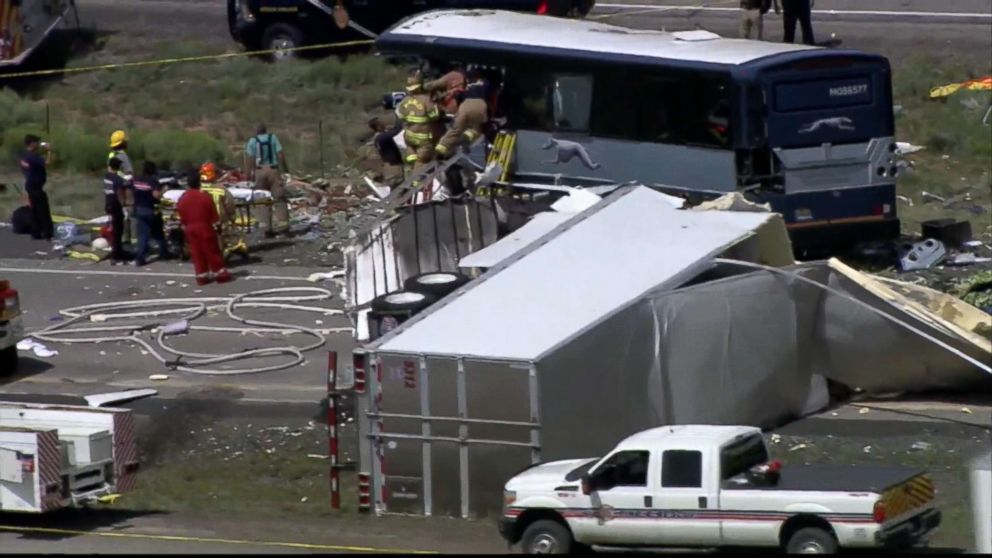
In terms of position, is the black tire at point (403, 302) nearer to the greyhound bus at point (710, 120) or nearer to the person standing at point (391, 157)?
the greyhound bus at point (710, 120)

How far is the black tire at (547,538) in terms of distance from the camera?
48.6 ft

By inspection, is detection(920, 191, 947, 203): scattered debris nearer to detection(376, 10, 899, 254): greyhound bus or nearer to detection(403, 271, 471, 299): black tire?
detection(376, 10, 899, 254): greyhound bus

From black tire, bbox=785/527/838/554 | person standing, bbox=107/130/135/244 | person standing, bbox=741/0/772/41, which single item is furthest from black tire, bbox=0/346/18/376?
person standing, bbox=741/0/772/41

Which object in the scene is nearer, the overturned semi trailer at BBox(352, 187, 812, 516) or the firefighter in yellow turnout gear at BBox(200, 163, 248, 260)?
the overturned semi trailer at BBox(352, 187, 812, 516)

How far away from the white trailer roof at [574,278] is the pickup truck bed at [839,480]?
8.95 ft

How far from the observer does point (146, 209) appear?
83.4 feet

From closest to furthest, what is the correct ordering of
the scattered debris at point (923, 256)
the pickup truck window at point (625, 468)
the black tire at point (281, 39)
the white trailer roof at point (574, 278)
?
the pickup truck window at point (625, 468)
the white trailer roof at point (574, 278)
the scattered debris at point (923, 256)
the black tire at point (281, 39)

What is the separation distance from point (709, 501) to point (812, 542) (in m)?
0.84

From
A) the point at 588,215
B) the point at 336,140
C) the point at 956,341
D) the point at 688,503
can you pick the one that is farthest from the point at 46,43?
the point at 688,503

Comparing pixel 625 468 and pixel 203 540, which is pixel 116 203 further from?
pixel 625 468

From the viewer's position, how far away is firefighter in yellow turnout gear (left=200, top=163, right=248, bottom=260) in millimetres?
25328

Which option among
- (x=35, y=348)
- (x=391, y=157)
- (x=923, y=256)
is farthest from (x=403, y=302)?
(x=923, y=256)

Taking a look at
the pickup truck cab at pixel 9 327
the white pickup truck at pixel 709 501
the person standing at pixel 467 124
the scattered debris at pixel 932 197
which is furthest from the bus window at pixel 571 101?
the white pickup truck at pixel 709 501

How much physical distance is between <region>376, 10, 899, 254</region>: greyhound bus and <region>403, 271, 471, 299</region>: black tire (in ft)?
14.9
